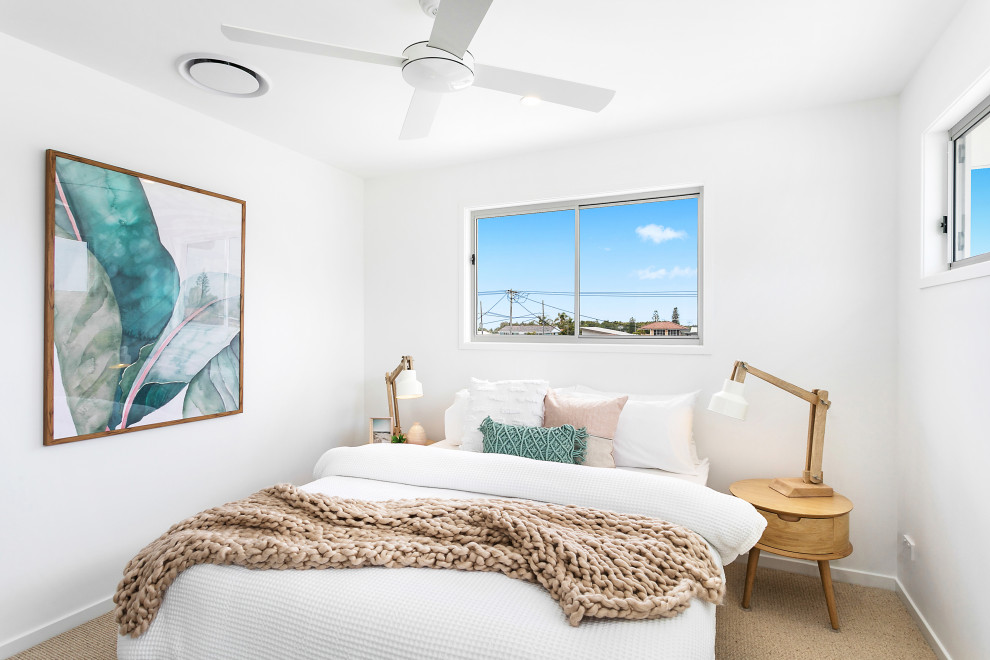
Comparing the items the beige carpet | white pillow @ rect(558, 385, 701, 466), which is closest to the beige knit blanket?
the beige carpet

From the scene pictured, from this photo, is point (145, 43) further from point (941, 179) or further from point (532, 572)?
point (941, 179)

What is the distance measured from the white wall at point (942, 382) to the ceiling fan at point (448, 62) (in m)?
1.34

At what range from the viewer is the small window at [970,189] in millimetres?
1985

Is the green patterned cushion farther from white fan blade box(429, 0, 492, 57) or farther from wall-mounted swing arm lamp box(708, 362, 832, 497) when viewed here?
white fan blade box(429, 0, 492, 57)

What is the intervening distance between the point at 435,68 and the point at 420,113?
32cm

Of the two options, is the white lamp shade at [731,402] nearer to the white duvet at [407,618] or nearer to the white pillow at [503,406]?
the white duvet at [407,618]

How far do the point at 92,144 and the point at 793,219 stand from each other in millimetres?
3295

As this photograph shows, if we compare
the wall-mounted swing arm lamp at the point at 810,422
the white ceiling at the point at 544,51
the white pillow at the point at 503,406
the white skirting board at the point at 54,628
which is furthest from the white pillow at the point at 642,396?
the white skirting board at the point at 54,628

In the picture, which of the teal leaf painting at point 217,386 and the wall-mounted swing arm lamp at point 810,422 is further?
the teal leaf painting at point 217,386

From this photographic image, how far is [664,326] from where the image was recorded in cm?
326

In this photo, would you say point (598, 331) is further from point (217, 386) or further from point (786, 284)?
point (217, 386)

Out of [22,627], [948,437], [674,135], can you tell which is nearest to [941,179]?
[948,437]

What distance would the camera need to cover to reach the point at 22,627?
7.11 feet

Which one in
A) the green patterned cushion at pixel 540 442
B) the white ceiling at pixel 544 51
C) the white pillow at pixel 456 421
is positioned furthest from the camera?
the white pillow at pixel 456 421
